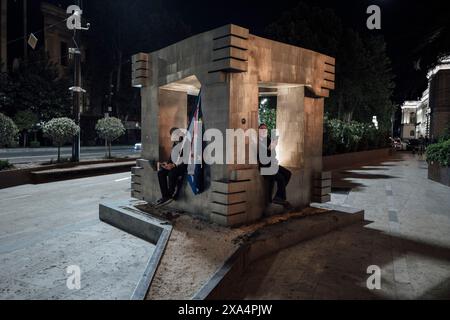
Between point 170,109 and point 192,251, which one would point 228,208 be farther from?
point 170,109

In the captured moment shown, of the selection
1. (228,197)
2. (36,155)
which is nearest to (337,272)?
(228,197)

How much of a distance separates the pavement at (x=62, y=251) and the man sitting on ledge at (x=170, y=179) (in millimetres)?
1216

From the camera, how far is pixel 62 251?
677cm

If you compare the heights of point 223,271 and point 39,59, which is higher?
point 39,59

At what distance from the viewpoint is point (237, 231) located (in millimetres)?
6746

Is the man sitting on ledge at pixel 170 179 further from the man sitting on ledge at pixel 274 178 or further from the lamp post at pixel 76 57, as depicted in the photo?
the lamp post at pixel 76 57

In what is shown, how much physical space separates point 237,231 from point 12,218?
20.3ft

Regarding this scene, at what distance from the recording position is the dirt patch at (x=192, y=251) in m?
4.70

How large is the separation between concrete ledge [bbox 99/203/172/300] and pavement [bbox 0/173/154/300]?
0.58 feet

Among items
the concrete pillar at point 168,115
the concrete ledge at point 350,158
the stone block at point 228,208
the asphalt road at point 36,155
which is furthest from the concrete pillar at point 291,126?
the asphalt road at point 36,155

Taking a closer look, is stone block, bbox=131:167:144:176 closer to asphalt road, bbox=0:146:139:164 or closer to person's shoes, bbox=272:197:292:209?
person's shoes, bbox=272:197:292:209
